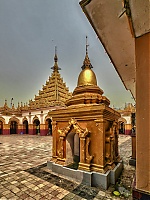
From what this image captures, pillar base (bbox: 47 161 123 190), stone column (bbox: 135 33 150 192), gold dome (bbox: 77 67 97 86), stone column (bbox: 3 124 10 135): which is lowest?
stone column (bbox: 3 124 10 135)

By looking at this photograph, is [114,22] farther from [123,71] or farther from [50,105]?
Result: [50,105]

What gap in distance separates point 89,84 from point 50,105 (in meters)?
18.1

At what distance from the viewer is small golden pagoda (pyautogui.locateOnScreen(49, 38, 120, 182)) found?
473 centimetres

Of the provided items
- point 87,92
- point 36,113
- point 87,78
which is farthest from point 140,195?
point 36,113

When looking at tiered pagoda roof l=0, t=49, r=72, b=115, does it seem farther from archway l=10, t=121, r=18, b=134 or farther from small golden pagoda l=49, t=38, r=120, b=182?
small golden pagoda l=49, t=38, r=120, b=182

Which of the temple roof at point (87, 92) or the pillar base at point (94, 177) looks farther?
the temple roof at point (87, 92)

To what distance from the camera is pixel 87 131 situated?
4895 mm

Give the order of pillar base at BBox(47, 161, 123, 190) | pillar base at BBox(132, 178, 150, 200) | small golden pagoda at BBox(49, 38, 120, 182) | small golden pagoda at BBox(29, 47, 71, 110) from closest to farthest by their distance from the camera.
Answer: pillar base at BBox(132, 178, 150, 200)
pillar base at BBox(47, 161, 123, 190)
small golden pagoda at BBox(49, 38, 120, 182)
small golden pagoda at BBox(29, 47, 71, 110)

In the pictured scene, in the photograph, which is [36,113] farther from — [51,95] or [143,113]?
[143,113]

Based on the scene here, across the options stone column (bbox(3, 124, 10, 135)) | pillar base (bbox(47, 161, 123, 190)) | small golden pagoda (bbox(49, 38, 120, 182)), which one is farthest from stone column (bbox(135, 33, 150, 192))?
stone column (bbox(3, 124, 10, 135))

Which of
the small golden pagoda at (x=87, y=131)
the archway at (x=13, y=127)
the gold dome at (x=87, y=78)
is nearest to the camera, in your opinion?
the small golden pagoda at (x=87, y=131)

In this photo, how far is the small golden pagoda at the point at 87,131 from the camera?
4730mm

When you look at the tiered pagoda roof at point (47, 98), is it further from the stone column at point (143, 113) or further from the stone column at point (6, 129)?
the stone column at point (143, 113)

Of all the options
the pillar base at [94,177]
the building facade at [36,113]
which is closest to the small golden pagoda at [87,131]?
the pillar base at [94,177]
